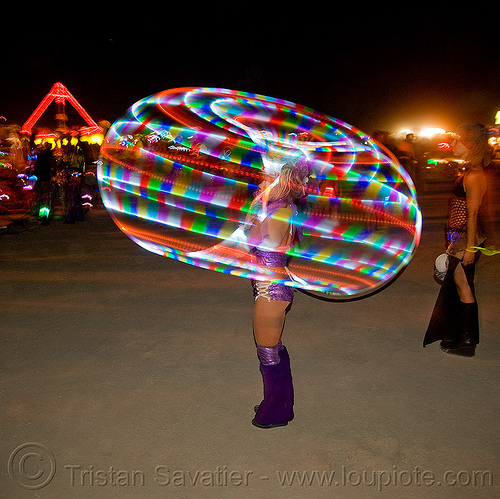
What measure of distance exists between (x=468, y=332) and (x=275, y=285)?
2.15 m

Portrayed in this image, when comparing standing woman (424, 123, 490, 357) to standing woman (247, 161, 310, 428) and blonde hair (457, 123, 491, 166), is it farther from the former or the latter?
standing woman (247, 161, 310, 428)

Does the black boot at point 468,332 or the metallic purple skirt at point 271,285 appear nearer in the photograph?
the metallic purple skirt at point 271,285

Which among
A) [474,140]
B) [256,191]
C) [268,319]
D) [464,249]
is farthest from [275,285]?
[474,140]

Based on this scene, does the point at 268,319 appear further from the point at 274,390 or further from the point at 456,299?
the point at 456,299

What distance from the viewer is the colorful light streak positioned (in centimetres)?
448

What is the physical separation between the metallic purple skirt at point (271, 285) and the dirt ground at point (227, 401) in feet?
2.84

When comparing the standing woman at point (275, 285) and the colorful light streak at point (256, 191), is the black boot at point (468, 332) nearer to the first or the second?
the colorful light streak at point (256, 191)

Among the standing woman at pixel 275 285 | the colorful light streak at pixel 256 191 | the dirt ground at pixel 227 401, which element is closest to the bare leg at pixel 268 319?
the standing woman at pixel 275 285

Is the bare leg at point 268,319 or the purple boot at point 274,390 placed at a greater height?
the bare leg at point 268,319

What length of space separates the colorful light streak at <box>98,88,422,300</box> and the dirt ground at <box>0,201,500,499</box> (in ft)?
1.95

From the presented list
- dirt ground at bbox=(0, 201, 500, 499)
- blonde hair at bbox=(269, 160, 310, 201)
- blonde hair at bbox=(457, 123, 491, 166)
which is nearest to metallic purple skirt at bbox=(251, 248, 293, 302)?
blonde hair at bbox=(269, 160, 310, 201)

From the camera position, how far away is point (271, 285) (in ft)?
9.98

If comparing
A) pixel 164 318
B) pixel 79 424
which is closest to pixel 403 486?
pixel 79 424

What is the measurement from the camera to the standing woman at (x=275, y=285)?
293 centimetres
